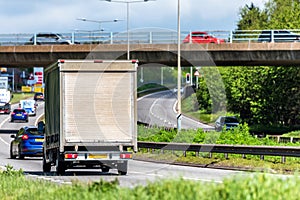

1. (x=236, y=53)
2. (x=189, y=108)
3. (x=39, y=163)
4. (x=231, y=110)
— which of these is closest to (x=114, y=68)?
(x=39, y=163)

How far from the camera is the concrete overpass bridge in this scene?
57875 millimetres

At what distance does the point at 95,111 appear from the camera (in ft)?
80.5

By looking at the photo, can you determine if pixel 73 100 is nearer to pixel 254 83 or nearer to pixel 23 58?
pixel 23 58

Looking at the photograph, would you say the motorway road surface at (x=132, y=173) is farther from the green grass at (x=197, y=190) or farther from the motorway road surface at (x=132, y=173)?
the green grass at (x=197, y=190)

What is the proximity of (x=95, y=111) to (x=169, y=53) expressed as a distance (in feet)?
116

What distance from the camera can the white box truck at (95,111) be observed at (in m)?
24.5

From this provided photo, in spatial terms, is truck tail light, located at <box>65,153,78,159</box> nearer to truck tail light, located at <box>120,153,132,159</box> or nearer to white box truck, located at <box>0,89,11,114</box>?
truck tail light, located at <box>120,153,132,159</box>

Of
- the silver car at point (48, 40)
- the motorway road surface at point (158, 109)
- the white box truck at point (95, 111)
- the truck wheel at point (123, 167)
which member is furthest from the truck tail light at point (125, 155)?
the motorway road surface at point (158, 109)

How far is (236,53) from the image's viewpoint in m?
58.8

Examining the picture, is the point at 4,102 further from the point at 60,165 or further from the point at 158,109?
the point at 60,165

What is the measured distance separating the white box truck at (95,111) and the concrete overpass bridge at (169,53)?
Result: 111 feet

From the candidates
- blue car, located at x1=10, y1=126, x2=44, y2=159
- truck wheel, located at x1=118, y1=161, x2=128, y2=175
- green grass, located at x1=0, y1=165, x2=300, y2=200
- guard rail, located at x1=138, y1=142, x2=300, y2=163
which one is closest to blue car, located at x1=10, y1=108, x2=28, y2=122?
guard rail, located at x1=138, y1=142, x2=300, y2=163

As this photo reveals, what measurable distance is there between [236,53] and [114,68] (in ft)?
114

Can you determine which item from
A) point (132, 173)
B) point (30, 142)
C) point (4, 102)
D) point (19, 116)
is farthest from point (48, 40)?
point (4, 102)
